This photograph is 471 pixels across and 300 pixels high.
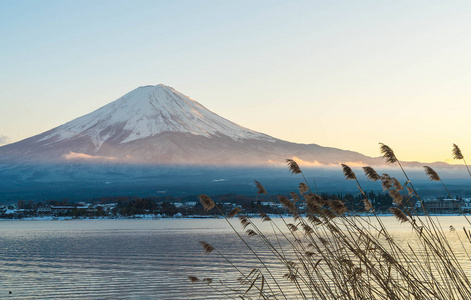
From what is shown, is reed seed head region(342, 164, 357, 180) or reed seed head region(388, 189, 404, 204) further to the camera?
reed seed head region(388, 189, 404, 204)

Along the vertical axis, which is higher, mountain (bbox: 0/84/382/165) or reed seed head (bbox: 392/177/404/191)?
mountain (bbox: 0/84/382/165)

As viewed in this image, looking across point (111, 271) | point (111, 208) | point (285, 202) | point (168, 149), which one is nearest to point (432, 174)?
point (285, 202)

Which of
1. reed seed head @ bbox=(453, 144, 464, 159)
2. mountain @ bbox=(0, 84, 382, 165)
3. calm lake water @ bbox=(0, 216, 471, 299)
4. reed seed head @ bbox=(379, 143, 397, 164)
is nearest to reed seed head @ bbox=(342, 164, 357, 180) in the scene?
reed seed head @ bbox=(379, 143, 397, 164)

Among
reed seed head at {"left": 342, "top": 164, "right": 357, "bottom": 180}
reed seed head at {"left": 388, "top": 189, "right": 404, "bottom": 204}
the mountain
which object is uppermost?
the mountain

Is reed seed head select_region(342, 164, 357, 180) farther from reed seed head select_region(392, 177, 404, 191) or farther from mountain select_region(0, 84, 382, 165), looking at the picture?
mountain select_region(0, 84, 382, 165)

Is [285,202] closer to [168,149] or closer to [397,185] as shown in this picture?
[397,185]

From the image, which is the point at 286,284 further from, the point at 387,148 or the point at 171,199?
the point at 171,199

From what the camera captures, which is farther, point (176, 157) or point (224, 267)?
point (176, 157)

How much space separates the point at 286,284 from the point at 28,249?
91.1ft

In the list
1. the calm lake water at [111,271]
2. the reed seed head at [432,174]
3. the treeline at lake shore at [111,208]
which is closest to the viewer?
the reed seed head at [432,174]

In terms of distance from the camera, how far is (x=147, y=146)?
7598 inches

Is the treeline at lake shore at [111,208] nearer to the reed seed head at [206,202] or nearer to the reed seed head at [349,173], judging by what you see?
the reed seed head at [349,173]

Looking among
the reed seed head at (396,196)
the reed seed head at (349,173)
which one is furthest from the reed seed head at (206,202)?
the reed seed head at (396,196)

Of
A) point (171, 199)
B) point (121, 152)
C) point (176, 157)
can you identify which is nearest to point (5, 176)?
point (121, 152)
